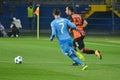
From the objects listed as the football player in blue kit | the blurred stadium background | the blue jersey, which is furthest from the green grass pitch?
the blurred stadium background

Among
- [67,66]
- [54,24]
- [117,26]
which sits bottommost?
[117,26]

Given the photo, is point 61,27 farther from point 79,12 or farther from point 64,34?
point 79,12

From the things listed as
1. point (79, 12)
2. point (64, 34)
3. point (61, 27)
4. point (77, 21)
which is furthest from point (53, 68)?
point (79, 12)

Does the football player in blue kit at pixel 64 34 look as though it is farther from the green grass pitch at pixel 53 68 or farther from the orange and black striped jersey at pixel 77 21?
the orange and black striped jersey at pixel 77 21

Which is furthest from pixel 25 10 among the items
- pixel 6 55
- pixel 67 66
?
pixel 67 66

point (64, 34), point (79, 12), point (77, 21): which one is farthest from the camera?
point (79, 12)

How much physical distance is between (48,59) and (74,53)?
155 inches

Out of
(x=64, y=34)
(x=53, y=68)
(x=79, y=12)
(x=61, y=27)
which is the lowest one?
(x=79, y=12)

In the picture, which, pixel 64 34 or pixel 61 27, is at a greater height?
pixel 61 27

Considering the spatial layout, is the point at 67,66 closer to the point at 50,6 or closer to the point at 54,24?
the point at 54,24

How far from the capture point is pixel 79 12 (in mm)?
49719

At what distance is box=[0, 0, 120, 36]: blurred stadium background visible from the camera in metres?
46.3

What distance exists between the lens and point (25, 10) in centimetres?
4847

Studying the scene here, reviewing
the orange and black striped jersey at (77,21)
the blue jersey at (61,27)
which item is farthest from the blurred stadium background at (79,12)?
the blue jersey at (61,27)
